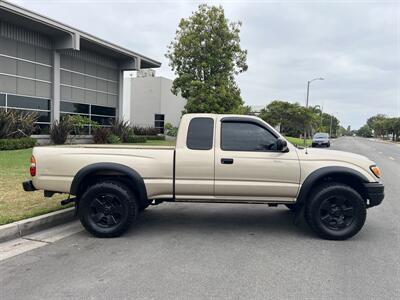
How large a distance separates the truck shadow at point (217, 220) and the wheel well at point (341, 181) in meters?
0.74

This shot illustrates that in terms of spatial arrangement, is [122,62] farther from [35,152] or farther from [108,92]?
[35,152]

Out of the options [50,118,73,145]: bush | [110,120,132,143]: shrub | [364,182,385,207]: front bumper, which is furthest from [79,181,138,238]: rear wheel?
[110,120,132,143]: shrub

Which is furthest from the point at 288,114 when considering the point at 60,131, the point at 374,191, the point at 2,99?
the point at 374,191

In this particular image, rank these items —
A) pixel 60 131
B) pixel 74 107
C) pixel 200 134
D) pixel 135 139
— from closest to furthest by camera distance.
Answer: pixel 200 134 < pixel 60 131 < pixel 74 107 < pixel 135 139

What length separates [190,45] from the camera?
92.6 feet

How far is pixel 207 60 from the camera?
2822 centimetres

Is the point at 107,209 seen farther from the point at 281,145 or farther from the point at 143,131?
the point at 143,131

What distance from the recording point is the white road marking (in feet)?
16.0

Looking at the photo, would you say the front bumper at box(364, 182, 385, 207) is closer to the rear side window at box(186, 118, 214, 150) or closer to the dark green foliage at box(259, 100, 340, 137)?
the rear side window at box(186, 118, 214, 150)

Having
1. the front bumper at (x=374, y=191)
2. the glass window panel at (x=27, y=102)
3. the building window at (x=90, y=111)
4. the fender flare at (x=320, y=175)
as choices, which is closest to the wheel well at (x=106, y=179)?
the fender flare at (x=320, y=175)

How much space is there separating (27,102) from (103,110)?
7621mm

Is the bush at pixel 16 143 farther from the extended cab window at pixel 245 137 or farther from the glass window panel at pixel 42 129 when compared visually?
the extended cab window at pixel 245 137

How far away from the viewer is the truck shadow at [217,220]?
20.0 feet

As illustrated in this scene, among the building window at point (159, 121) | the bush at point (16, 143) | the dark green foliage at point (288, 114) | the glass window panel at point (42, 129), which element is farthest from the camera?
the dark green foliage at point (288, 114)
